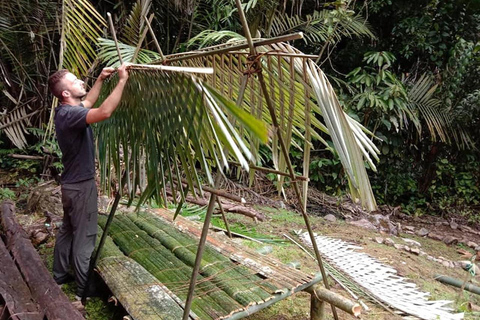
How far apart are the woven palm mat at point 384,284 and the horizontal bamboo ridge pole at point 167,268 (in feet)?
3.73

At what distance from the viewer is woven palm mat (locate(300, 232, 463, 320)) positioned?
6.93 feet

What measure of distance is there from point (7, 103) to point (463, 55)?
260 inches

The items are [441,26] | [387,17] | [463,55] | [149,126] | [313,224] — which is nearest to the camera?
[149,126]

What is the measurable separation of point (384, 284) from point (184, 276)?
1411mm

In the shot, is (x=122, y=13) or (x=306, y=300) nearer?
(x=306, y=300)

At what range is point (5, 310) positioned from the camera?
1.68 m

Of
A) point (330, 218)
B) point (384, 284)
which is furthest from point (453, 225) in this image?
point (384, 284)

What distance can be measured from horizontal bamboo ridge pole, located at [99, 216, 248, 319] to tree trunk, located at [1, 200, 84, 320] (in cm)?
49

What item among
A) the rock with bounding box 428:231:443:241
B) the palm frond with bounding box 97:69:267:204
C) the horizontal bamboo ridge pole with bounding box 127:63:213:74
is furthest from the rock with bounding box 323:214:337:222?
the horizontal bamboo ridge pole with bounding box 127:63:213:74

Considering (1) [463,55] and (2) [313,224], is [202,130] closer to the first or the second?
(2) [313,224]

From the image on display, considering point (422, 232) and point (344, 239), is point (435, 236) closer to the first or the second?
point (422, 232)

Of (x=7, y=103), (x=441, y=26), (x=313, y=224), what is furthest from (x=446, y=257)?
(x=7, y=103)

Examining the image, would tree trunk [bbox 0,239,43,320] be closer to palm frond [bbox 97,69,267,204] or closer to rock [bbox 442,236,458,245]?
palm frond [bbox 97,69,267,204]

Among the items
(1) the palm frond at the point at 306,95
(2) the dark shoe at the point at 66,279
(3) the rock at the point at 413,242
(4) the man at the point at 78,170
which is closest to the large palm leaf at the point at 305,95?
(1) the palm frond at the point at 306,95
